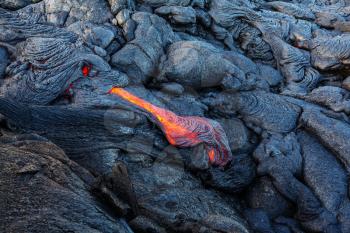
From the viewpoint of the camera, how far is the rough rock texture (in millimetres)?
5449

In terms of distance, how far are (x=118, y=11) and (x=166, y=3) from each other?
63.1 inches

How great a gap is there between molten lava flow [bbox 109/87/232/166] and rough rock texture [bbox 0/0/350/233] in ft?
0.36

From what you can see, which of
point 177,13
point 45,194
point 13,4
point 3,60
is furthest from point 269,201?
point 13,4

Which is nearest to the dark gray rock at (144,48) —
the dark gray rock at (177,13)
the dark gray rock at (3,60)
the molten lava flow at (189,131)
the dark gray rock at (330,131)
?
the dark gray rock at (177,13)

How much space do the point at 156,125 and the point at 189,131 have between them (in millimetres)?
706

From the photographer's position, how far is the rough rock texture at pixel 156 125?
17.9ft

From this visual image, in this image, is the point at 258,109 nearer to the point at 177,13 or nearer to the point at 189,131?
the point at 189,131

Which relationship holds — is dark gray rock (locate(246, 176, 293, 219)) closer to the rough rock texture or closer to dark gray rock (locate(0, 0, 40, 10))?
the rough rock texture

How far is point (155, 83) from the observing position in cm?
852

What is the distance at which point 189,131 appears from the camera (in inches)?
289

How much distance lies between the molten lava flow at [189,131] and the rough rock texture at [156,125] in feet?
0.36

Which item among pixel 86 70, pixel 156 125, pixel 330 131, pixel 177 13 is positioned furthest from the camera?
pixel 177 13

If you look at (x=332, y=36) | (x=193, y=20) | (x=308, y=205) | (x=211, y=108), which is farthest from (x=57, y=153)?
(x=332, y=36)

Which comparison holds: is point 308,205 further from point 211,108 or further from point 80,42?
point 80,42
